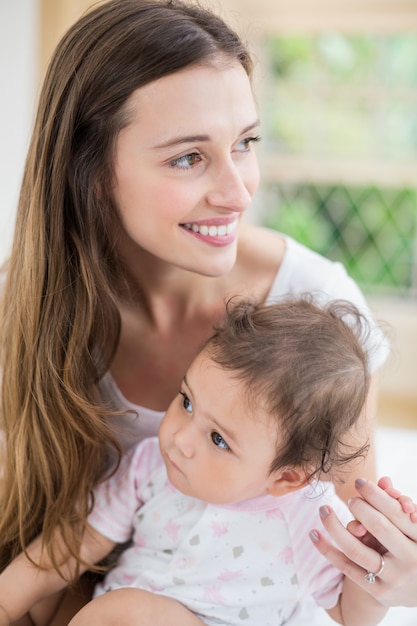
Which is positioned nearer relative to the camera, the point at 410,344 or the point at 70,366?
the point at 70,366

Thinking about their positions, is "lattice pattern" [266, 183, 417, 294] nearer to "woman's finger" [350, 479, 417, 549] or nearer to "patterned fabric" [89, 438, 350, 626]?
"patterned fabric" [89, 438, 350, 626]

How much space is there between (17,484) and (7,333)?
0.32m

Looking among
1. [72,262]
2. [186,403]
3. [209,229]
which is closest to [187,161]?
[209,229]

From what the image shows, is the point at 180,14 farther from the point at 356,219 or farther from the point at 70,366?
the point at 356,219

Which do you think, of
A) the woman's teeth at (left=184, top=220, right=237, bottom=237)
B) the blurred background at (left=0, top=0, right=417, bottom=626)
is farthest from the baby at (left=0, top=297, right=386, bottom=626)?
the blurred background at (left=0, top=0, right=417, bottom=626)

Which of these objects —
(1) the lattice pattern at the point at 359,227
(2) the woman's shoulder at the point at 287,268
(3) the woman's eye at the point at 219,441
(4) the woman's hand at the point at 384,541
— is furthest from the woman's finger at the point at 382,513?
(1) the lattice pattern at the point at 359,227

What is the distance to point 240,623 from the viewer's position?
148 cm

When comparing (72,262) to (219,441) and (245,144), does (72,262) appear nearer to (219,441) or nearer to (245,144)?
(245,144)

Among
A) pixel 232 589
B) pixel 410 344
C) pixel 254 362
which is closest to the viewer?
pixel 254 362

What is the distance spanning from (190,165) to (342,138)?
9.96ft

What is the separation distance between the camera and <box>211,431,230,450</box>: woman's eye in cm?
136

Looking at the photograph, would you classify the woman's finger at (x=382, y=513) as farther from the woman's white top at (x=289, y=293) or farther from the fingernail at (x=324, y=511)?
the woman's white top at (x=289, y=293)

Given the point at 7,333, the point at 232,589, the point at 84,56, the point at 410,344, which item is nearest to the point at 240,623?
the point at 232,589

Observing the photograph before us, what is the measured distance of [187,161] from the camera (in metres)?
1.57
